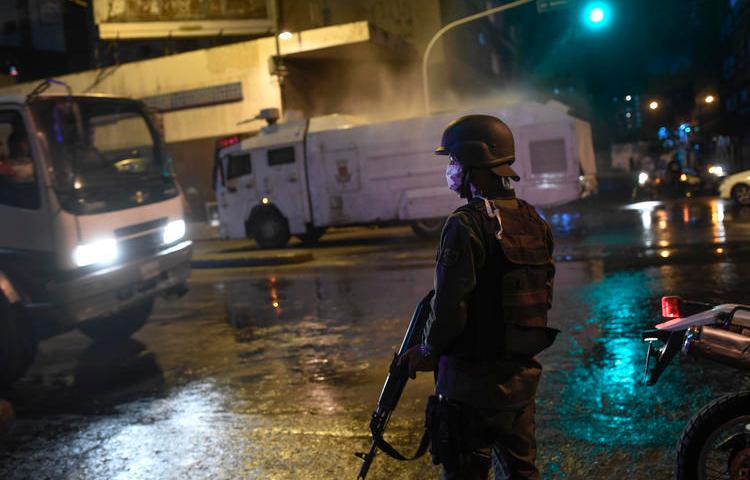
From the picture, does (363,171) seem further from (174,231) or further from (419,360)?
(419,360)

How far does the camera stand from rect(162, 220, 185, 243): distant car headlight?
722cm

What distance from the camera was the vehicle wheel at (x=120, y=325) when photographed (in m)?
7.87

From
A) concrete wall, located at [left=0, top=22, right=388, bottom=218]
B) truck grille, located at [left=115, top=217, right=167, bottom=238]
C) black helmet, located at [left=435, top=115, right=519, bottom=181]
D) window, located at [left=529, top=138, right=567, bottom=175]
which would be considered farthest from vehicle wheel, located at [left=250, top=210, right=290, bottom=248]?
black helmet, located at [left=435, top=115, right=519, bottom=181]

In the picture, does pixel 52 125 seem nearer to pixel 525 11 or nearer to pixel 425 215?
pixel 425 215

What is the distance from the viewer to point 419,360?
231 centimetres

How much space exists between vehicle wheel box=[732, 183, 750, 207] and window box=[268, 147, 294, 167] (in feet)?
38.9

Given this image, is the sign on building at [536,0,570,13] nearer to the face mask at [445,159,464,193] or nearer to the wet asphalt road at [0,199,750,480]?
the wet asphalt road at [0,199,750,480]

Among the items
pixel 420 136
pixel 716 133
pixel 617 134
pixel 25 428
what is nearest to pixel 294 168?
pixel 420 136

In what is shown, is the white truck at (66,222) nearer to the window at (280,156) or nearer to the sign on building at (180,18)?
the window at (280,156)

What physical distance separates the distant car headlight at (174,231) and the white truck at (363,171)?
8249mm

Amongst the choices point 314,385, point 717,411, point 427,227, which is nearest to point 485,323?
point 717,411

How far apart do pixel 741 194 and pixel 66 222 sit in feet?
56.0

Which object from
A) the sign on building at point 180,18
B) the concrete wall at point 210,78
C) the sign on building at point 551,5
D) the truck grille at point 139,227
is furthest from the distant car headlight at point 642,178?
the truck grille at point 139,227

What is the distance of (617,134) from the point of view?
91.1 meters
